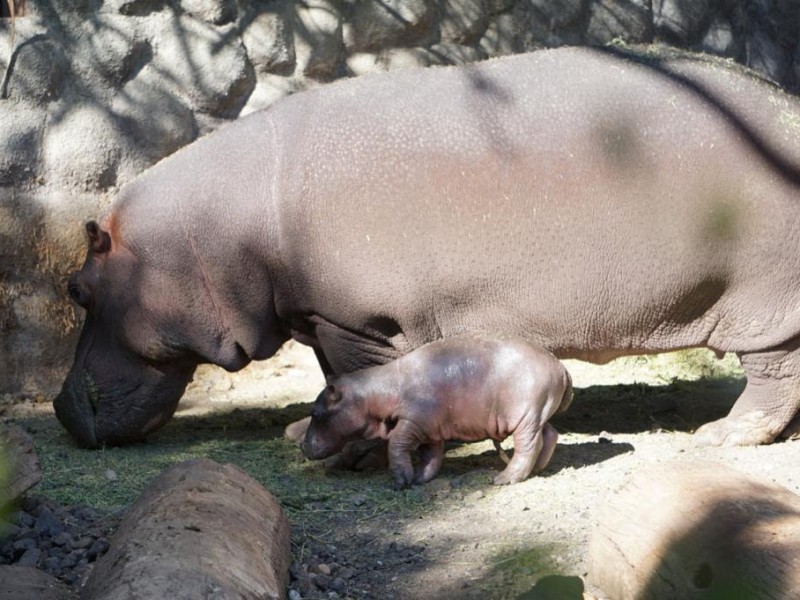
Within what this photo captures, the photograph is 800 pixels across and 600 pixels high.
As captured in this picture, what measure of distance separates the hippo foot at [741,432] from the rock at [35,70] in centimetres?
415

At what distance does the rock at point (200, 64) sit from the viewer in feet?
23.0

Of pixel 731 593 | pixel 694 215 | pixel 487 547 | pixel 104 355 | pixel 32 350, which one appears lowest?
pixel 32 350

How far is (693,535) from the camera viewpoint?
118 inches

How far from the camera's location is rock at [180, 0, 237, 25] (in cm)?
700

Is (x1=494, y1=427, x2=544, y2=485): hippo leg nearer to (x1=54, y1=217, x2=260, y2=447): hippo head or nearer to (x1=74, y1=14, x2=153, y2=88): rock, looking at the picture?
(x1=54, y1=217, x2=260, y2=447): hippo head

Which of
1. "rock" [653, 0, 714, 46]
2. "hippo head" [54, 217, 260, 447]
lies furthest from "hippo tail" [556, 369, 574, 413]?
"rock" [653, 0, 714, 46]

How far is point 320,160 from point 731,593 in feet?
14.7

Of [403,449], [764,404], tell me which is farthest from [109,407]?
[764,404]

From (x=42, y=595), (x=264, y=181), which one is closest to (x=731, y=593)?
(x=42, y=595)

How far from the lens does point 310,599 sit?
3631mm

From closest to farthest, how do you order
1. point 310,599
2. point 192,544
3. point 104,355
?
point 192,544
point 310,599
point 104,355

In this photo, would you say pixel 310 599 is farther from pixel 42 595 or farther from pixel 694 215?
pixel 694 215

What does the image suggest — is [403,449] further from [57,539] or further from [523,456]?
[57,539]

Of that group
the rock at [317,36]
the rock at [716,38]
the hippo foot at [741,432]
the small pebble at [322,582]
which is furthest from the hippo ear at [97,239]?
the rock at [716,38]
